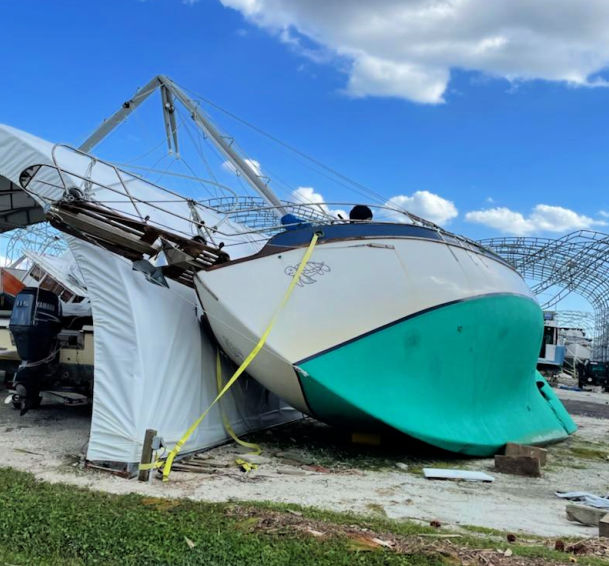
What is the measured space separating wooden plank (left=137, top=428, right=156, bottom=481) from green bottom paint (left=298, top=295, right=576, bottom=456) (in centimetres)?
205

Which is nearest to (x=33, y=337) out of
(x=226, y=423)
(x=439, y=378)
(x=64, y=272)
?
(x=226, y=423)

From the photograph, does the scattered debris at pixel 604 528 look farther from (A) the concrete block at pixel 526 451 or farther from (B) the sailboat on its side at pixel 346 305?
(A) the concrete block at pixel 526 451

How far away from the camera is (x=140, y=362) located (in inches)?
280

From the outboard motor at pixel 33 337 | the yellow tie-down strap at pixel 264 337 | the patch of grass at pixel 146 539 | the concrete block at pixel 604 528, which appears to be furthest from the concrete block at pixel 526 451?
the outboard motor at pixel 33 337

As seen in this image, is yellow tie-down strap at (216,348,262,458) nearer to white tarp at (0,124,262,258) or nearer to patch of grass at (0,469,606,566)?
white tarp at (0,124,262,258)

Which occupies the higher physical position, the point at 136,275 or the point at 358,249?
the point at 358,249

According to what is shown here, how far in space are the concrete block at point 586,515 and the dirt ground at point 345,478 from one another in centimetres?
9

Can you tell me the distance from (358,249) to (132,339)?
3.19 m

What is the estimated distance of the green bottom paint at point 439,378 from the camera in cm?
780

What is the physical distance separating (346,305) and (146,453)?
311cm

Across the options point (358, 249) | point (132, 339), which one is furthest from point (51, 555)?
point (358, 249)

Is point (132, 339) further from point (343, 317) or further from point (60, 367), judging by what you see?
point (60, 367)

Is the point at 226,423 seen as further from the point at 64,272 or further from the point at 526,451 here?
the point at 64,272

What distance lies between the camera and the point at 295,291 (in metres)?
7.82
